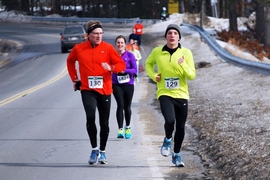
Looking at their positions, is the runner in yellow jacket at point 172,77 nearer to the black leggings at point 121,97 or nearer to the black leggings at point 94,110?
the black leggings at point 94,110

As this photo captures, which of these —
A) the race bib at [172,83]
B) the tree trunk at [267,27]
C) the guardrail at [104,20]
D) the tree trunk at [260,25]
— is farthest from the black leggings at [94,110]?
the guardrail at [104,20]

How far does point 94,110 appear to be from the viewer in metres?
8.98

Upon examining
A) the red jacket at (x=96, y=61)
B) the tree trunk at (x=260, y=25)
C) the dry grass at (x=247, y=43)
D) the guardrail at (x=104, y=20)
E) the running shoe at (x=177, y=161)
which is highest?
the red jacket at (x=96, y=61)

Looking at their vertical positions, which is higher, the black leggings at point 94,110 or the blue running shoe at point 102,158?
the black leggings at point 94,110

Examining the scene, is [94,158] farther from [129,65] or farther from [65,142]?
[129,65]

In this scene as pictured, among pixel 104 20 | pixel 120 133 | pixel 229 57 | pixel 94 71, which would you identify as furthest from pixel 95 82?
pixel 104 20

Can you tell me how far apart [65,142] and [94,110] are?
88.9 inches

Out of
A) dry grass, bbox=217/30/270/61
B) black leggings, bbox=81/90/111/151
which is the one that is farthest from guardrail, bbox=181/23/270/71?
black leggings, bbox=81/90/111/151

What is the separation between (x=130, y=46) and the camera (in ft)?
55.9

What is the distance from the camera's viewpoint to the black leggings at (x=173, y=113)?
28.8 ft

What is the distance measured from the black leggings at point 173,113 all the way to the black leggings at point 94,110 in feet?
2.69

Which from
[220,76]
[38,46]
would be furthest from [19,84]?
[38,46]

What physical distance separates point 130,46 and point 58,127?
4.70 m

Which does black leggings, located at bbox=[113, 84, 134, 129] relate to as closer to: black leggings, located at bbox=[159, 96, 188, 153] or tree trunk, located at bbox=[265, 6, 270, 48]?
black leggings, located at bbox=[159, 96, 188, 153]
